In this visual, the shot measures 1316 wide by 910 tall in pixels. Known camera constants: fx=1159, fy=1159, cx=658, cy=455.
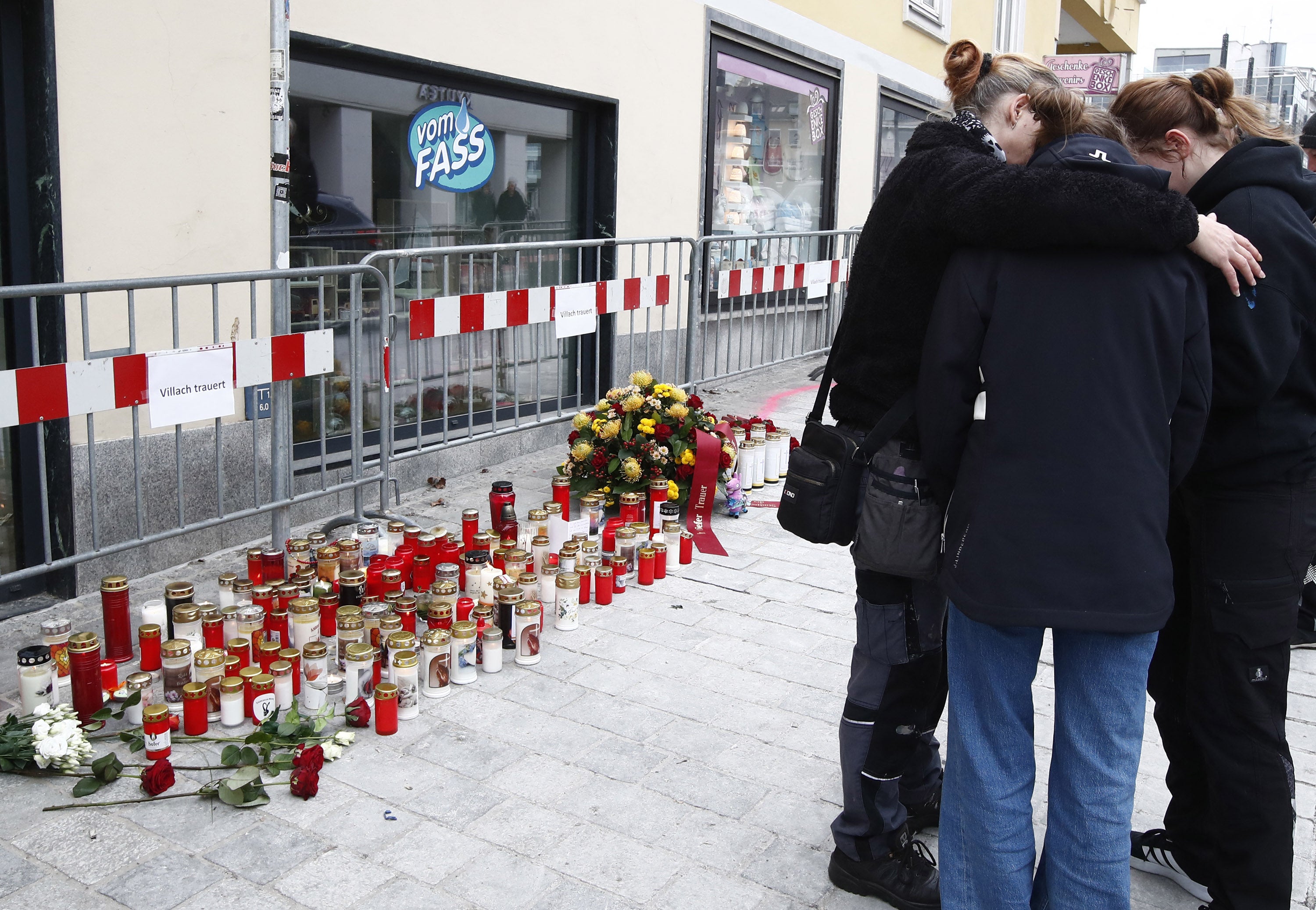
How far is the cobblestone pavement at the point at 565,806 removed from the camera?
2.89 m

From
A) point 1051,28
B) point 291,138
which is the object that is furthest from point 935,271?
point 1051,28

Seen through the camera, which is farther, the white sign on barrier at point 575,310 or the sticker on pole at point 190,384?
the white sign on barrier at point 575,310

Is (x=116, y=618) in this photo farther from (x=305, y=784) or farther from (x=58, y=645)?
(x=305, y=784)

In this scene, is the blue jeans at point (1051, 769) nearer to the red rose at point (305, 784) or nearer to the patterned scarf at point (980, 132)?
the patterned scarf at point (980, 132)

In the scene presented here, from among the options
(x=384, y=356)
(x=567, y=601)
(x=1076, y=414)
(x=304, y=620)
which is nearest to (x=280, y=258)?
(x=384, y=356)

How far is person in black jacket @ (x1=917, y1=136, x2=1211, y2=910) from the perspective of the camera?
221 centimetres

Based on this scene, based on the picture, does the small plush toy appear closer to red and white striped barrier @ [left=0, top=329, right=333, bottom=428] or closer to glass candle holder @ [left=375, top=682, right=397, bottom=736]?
red and white striped barrier @ [left=0, top=329, right=333, bottom=428]

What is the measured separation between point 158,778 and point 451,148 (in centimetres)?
489

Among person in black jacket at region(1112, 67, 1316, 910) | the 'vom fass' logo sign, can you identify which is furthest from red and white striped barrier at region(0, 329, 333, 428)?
person in black jacket at region(1112, 67, 1316, 910)

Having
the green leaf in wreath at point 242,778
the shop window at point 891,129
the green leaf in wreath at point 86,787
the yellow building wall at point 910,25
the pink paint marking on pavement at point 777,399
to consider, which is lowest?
the green leaf in wreath at point 86,787

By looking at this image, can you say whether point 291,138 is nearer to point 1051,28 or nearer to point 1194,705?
point 1194,705

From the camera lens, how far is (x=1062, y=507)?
223 cm

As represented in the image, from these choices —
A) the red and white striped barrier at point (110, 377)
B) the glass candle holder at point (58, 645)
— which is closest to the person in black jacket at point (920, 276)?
the glass candle holder at point (58, 645)

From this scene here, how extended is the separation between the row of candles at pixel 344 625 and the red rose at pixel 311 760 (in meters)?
0.33
